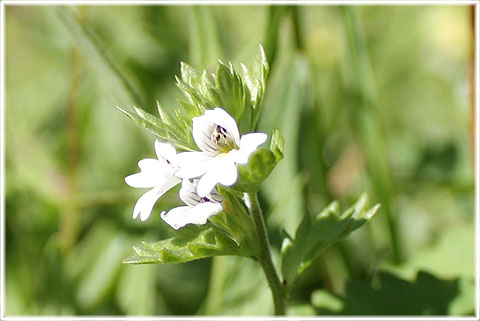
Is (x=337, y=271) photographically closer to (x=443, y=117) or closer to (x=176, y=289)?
(x=176, y=289)

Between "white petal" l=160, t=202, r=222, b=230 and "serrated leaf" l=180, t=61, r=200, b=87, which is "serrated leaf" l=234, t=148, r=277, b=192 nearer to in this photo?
"white petal" l=160, t=202, r=222, b=230

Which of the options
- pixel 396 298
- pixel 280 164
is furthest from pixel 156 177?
pixel 280 164

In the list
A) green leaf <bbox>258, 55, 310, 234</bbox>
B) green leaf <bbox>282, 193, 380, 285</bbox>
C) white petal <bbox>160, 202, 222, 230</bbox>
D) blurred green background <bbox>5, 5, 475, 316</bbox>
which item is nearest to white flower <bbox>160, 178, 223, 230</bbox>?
white petal <bbox>160, 202, 222, 230</bbox>

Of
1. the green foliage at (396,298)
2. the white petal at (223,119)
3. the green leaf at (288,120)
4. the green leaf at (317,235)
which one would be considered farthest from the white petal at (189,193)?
the green leaf at (288,120)

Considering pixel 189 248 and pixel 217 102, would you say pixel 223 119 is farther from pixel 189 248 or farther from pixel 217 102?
pixel 189 248

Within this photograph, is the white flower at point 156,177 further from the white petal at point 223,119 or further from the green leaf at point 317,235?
the green leaf at point 317,235

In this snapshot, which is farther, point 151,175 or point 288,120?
point 288,120
